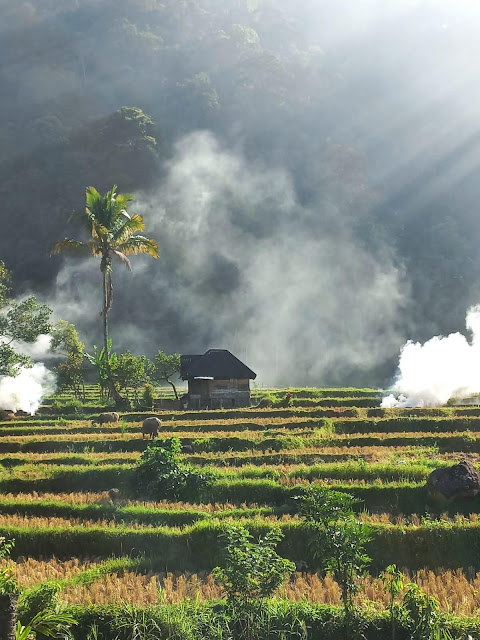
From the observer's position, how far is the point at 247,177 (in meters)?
128

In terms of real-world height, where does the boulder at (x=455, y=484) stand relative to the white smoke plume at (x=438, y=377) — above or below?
below

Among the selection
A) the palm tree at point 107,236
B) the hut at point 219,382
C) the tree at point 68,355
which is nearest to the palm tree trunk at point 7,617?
the palm tree at point 107,236

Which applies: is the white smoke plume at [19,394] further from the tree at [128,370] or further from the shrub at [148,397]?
the shrub at [148,397]

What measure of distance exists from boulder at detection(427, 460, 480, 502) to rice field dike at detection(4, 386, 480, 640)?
0.88 ft

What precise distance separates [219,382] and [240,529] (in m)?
33.0

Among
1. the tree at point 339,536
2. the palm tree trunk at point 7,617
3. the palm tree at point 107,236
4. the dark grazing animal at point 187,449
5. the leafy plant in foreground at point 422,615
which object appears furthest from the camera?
the palm tree at point 107,236

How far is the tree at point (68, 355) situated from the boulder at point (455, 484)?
3066 cm

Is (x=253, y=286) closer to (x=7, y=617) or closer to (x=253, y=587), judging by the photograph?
(x=253, y=587)

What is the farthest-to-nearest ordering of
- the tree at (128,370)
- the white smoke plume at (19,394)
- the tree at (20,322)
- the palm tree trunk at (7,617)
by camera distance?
the tree at (128,370)
the white smoke plume at (19,394)
the tree at (20,322)
the palm tree trunk at (7,617)

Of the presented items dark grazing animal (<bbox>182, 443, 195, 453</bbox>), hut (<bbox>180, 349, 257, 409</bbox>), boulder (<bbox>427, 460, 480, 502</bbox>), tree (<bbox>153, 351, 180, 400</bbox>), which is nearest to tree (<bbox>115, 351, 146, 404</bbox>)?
hut (<bbox>180, 349, 257, 409</bbox>)

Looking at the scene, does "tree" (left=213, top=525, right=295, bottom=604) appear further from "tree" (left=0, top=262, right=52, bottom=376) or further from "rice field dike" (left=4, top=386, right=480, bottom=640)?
"tree" (left=0, top=262, right=52, bottom=376)

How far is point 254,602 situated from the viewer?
7.34m

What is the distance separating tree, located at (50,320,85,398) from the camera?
40094 millimetres

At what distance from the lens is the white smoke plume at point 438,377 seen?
3641 centimetres
